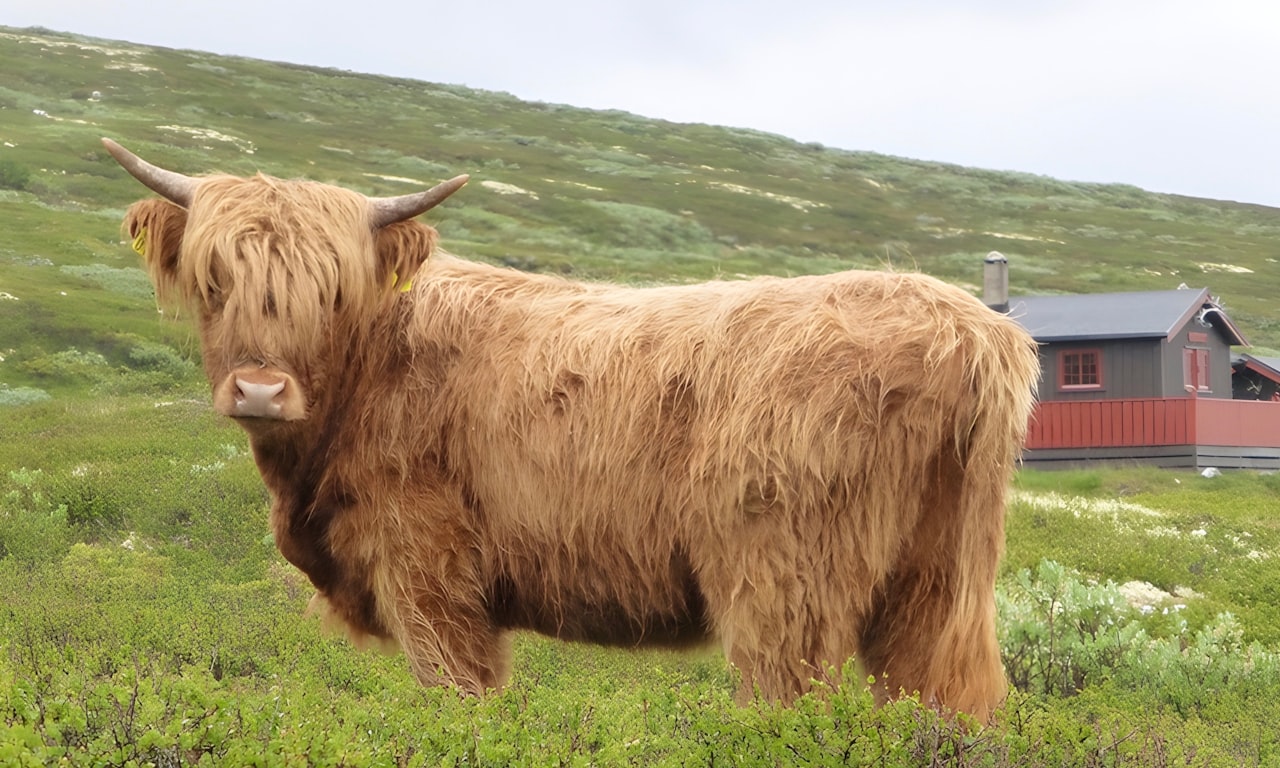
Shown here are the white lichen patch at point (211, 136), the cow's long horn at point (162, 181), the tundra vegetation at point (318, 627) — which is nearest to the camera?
the tundra vegetation at point (318, 627)

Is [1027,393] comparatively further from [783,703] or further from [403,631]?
[403,631]

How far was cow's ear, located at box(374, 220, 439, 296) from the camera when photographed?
5246 mm

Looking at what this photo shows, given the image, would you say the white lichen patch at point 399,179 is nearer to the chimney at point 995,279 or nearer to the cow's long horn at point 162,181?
the chimney at point 995,279

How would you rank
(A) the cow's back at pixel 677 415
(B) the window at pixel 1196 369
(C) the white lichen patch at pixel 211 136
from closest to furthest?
(A) the cow's back at pixel 677 415 < (B) the window at pixel 1196 369 < (C) the white lichen patch at pixel 211 136

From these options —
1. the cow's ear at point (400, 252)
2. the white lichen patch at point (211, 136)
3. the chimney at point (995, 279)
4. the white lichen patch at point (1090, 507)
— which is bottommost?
the white lichen patch at point (1090, 507)

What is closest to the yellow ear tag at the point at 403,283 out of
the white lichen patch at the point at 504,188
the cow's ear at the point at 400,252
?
the cow's ear at the point at 400,252

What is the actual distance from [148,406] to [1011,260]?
230ft

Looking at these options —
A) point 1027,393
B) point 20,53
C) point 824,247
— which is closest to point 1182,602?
point 1027,393

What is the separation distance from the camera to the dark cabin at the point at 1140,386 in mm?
34344

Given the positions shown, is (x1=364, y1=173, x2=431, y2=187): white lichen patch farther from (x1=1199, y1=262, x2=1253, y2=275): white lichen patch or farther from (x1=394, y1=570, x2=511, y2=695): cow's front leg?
(x1=394, y1=570, x2=511, y2=695): cow's front leg

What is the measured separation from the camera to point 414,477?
497 cm

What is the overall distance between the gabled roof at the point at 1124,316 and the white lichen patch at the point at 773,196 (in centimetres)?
5287

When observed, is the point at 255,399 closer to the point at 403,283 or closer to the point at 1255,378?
the point at 403,283

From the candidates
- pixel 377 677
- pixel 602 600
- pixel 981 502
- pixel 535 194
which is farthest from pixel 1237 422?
pixel 535 194
